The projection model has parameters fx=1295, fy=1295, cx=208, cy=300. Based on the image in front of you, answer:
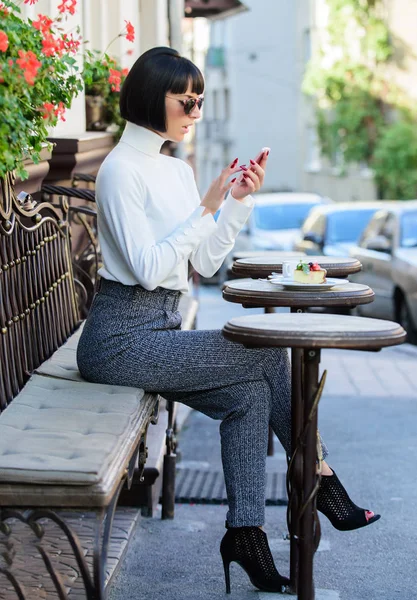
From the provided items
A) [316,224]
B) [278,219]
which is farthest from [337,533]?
[278,219]

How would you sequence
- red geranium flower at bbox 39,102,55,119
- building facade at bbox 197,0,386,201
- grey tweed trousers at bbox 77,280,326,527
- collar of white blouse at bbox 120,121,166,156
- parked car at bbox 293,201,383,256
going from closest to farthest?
1. red geranium flower at bbox 39,102,55,119
2. grey tweed trousers at bbox 77,280,326,527
3. collar of white blouse at bbox 120,121,166,156
4. parked car at bbox 293,201,383,256
5. building facade at bbox 197,0,386,201

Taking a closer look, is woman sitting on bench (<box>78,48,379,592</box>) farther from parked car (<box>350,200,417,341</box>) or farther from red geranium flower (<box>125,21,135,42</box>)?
parked car (<box>350,200,417,341</box>)

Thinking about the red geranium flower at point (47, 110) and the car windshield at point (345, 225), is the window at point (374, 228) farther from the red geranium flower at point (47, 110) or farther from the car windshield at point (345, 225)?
the red geranium flower at point (47, 110)

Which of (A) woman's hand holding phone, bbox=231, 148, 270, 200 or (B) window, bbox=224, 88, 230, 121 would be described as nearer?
(A) woman's hand holding phone, bbox=231, 148, 270, 200

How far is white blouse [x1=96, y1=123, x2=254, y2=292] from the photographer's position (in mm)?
4016

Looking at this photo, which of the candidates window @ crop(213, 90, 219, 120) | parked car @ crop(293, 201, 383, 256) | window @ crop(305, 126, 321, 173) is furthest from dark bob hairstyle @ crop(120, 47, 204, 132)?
window @ crop(213, 90, 219, 120)

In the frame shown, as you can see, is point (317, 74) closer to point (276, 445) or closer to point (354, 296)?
point (276, 445)

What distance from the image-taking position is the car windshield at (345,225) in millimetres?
18266

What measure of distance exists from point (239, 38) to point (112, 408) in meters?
47.3

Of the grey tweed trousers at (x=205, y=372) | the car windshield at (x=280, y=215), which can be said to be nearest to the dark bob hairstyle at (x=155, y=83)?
the grey tweed trousers at (x=205, y=372)

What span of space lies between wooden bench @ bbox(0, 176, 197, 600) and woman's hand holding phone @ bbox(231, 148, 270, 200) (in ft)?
2.46

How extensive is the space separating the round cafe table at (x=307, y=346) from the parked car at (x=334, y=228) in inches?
546

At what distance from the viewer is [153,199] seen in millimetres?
4199

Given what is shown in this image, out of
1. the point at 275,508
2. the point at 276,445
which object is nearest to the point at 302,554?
the point at 275,508
